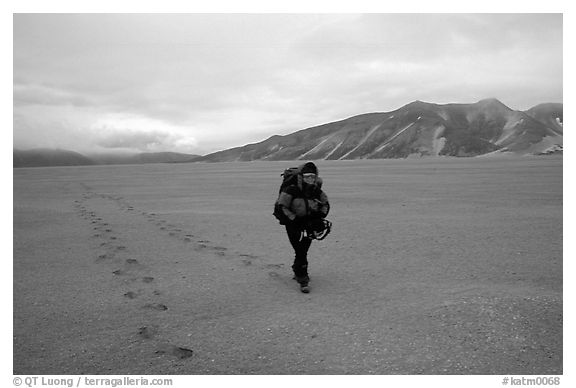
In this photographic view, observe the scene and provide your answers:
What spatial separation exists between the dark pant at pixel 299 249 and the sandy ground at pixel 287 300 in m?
0.31

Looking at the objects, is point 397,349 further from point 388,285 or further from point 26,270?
point 26,270

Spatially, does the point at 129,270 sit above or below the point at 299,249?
below

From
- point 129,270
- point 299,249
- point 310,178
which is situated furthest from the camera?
point 129,270

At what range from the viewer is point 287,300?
21.8 feet

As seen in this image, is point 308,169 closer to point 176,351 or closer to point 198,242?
point 176,351

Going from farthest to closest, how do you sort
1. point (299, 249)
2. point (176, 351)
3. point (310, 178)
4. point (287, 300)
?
1. point (299, 249)
2. point (310, 178)
3. point (287, 300)
4. point (176, 351)

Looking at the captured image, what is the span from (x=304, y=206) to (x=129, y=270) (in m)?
4.12

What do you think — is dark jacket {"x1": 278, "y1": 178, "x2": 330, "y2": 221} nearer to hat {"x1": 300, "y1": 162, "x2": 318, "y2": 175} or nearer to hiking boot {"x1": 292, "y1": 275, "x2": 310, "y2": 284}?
hat {"x1": 300, "y1": 162, "x2": 318, "y2": 175}

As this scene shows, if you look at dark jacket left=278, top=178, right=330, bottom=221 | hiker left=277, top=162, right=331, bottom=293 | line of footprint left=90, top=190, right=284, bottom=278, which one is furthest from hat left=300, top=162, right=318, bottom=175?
line of footprint left=90, top=190, right=284, bottom=278

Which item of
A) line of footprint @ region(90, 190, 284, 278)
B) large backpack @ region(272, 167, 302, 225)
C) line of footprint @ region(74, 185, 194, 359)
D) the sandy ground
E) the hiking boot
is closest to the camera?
the sandy ground

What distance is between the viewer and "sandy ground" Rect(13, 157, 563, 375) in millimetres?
4875

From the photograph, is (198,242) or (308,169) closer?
(308,169)

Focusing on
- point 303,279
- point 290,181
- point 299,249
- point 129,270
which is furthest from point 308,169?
point 129,270
